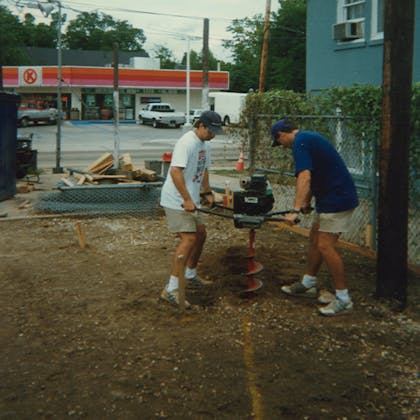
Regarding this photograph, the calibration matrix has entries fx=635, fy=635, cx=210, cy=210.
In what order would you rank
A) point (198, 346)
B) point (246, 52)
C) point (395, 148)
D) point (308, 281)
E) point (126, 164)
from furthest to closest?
point (246, 52), point (126, 164), point (308, 281), point (395, 148), point (198, 346)

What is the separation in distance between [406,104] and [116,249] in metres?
4.34

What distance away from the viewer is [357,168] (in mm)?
8469

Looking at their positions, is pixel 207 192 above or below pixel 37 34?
below

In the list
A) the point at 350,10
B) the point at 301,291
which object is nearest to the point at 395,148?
the point at 301,291

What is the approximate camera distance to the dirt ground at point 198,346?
4082mm

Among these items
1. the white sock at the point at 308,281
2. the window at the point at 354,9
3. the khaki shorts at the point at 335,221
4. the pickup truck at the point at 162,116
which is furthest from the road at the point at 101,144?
the khaki shorts at the point at 335,221

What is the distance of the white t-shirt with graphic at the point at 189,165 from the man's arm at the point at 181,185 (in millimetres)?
54

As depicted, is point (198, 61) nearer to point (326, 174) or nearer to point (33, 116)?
point (33, 116)

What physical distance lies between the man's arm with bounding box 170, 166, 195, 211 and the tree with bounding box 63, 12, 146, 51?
9883 centimetres

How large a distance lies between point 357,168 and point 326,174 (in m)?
2.94

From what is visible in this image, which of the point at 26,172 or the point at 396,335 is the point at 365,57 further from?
the point at 396,335

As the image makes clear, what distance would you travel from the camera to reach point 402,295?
19.5 feet

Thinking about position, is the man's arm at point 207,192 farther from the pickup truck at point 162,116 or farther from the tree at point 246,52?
the tree at point 246,52

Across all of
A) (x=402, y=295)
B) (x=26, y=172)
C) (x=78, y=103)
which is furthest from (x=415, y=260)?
(x=78, y=103)
